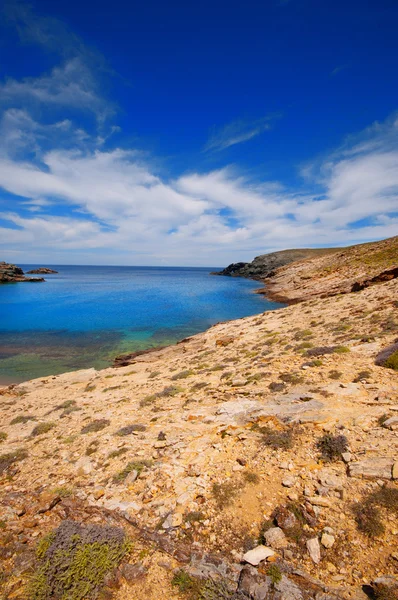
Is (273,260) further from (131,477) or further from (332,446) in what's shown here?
(131,477)

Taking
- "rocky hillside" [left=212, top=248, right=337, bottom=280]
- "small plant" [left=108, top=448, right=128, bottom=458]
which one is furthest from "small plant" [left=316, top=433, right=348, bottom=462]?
"rocky hillside" [left=212, top=248, right=337, bottom=280]

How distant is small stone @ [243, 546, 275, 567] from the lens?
182 inches

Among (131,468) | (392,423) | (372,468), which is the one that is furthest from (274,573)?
(392,423)

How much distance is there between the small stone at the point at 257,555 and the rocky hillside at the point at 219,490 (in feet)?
0.08

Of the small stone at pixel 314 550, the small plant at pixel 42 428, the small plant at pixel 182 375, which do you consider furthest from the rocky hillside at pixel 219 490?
the small plant at pixel 182 375

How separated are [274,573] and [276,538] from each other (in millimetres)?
622

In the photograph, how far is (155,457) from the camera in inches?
313

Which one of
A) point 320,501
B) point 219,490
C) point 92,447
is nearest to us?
point 320,501

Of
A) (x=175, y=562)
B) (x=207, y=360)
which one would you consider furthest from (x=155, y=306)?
(x=175, y=562)

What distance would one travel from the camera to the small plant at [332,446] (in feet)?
21.9

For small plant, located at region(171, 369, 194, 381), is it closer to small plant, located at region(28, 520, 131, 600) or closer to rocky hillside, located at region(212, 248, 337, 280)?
small plant, located at region(28, 520, 131, 600)

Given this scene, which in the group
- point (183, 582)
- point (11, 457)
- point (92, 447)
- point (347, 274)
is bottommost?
point (11, 457)

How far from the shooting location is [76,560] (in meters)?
4.81

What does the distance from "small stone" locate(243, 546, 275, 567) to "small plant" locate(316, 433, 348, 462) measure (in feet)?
9.12
